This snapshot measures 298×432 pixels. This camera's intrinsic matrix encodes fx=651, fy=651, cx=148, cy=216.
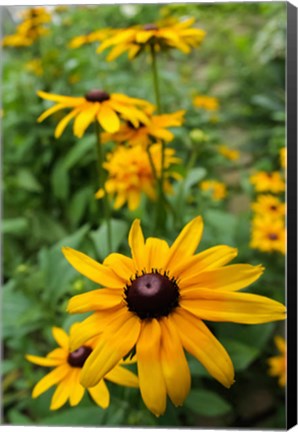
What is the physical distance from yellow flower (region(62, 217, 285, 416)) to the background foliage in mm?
209

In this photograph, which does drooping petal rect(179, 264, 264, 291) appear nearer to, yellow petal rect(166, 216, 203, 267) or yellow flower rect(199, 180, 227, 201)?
yellow petal rect(166, 216, 203, 267)

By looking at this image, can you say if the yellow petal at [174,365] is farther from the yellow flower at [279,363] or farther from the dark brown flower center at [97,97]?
the yellow flower at [279,363]

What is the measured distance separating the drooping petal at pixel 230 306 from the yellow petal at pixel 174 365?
23 millimetres

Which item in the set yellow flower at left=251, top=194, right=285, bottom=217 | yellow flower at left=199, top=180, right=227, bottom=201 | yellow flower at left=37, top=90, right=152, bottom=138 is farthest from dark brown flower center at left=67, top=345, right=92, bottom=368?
yellow flower at left=199, top=180, right=227, bottom=201

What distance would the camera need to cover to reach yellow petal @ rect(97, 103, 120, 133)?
663 millimetres

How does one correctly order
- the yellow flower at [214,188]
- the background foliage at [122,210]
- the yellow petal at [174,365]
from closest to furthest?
the yellow petal at [174,365] < the background foliage at [122,210] < the yellow flower at [214,188]

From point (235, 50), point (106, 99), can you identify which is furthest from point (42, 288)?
point (235, 50)

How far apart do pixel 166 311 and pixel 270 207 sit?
0.56 m

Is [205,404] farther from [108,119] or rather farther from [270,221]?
[108,119]

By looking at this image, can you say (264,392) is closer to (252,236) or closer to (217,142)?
(252,236)

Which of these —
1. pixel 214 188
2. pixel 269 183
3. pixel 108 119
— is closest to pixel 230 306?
pixel 108 119

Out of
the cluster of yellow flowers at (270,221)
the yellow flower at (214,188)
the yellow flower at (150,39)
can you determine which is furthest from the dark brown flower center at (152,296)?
the yellow flower at (214,188)

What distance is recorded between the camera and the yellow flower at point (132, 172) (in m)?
0.80

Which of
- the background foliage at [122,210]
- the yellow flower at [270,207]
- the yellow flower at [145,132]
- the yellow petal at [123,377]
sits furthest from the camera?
the yellow flower at [270,207]
